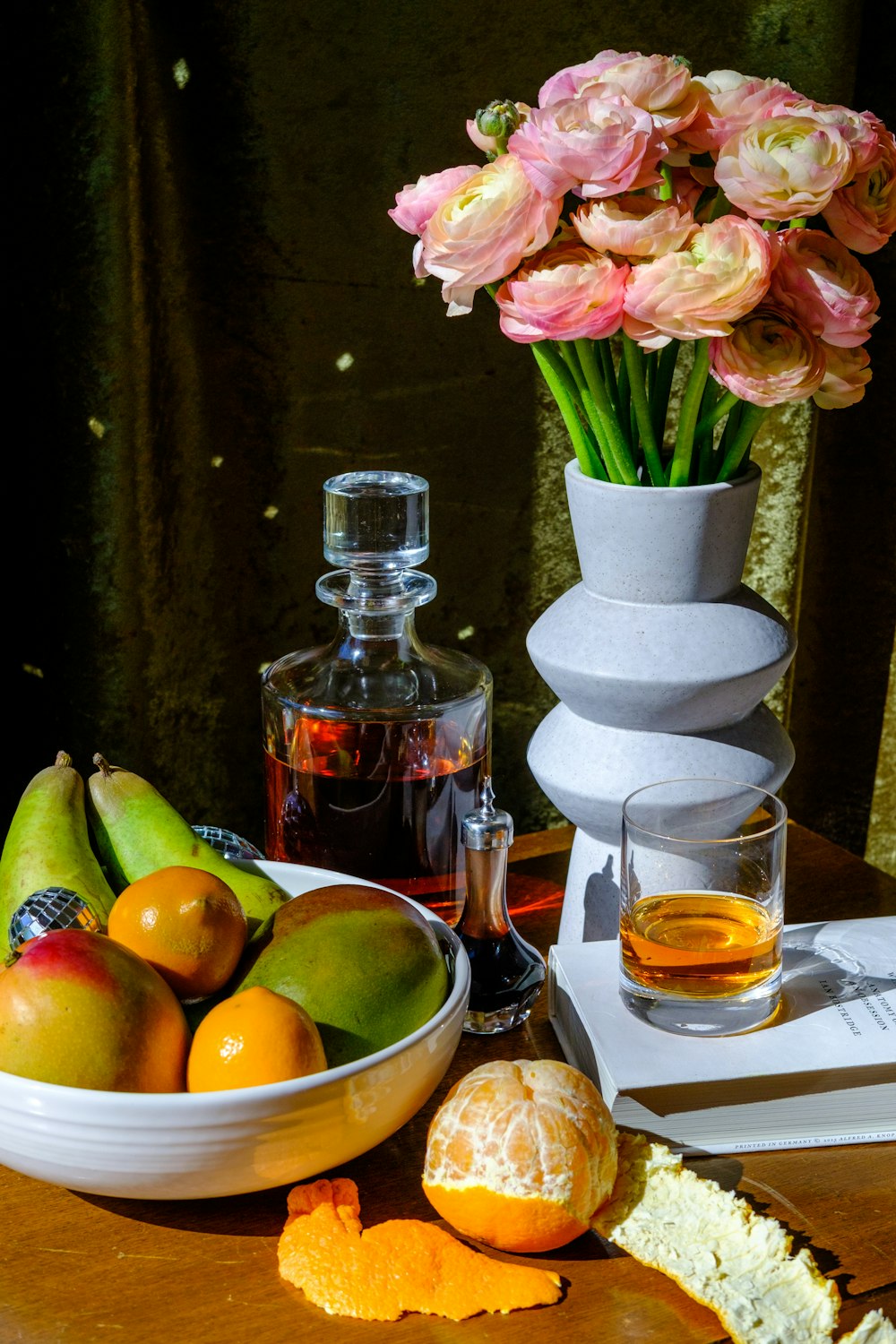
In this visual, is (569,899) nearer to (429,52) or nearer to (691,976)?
(691,976)

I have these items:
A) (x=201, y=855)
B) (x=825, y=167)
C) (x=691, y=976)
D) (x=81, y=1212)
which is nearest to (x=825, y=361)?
(x=825, y=167)

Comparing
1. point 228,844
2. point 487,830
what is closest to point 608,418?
point 487,830

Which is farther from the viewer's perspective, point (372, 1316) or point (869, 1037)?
point (869, 1037)

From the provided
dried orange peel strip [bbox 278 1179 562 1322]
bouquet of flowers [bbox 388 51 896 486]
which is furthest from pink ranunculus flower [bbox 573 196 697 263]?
dried orange peel strip [bbox 278 1179 562 1322]

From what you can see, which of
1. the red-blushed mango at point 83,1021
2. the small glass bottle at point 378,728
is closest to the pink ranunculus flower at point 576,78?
the small glass bottle at point 378,728

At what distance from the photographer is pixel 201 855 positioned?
0.75 metres

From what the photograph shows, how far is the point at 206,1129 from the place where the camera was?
1.74ft

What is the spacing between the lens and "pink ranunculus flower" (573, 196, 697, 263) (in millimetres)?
643

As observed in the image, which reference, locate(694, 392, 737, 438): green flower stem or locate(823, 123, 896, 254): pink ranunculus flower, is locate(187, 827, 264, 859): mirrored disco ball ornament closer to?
locate(694, 392, 737, 438): green flower stem

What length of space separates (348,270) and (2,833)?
1.66ft

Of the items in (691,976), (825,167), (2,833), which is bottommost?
(2,833)

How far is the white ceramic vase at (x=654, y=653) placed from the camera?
2.39 feet

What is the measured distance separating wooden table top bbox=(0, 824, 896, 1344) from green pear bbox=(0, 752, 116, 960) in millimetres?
149

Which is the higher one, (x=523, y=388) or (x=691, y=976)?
(x=523, y=388)
